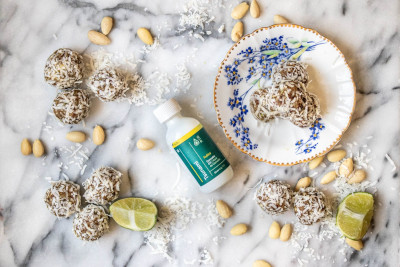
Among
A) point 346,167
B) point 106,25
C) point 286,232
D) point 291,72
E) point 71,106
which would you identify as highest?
point 106,25

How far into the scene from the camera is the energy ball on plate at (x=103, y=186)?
5.41ft

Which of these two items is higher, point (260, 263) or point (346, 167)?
point (346, 167)

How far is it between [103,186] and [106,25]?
618 millimetres

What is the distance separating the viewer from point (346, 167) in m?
1.70

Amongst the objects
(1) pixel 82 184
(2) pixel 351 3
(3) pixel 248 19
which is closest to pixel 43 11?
(1) pixel 82 184

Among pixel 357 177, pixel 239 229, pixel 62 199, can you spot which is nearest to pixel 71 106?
pixel 62 199

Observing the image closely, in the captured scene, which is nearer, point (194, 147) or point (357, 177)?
point (194, 147)

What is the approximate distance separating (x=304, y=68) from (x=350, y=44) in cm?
25

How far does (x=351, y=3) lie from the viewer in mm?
1690

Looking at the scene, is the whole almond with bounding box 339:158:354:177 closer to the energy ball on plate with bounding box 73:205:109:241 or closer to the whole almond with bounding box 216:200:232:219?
the whole almond with bounding box 216:200:232:219

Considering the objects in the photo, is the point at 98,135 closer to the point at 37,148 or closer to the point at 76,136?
the point at 76,136

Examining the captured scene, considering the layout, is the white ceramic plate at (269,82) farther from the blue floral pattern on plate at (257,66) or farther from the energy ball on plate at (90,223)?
the energy ball on plate at (90,223)

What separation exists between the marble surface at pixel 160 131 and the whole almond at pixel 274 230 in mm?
29

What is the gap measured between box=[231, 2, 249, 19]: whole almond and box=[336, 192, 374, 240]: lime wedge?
2.65ft
